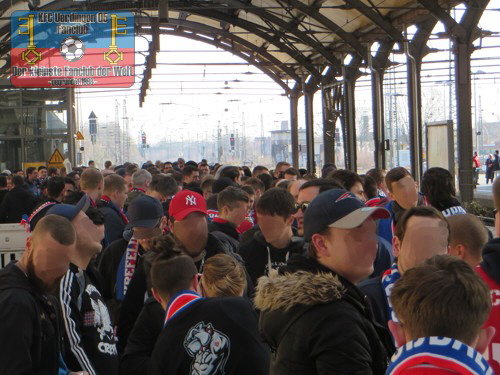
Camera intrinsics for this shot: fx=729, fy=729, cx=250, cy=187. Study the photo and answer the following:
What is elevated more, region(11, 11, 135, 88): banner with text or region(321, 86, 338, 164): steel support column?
region(11, 11, 135, 88): banner with text

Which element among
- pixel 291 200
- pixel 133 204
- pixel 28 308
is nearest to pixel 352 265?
pixel 28 308

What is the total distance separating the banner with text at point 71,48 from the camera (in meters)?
24.4

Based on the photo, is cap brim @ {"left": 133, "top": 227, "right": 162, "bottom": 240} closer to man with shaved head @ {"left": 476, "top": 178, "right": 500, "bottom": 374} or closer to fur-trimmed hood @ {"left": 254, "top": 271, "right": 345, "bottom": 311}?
man with shaved head @ {"left": 476, "top": 178, "right": 500, "bottom": 374}

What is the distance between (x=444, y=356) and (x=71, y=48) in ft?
89.5

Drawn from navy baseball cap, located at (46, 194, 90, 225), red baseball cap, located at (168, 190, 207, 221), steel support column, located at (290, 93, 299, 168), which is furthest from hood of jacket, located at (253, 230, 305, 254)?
steel support column, located at (290, 93, 299, 168)

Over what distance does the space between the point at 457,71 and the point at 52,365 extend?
15.6 metres

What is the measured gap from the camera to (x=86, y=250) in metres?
4.14

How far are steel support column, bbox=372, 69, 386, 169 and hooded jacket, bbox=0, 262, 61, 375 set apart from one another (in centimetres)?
1986

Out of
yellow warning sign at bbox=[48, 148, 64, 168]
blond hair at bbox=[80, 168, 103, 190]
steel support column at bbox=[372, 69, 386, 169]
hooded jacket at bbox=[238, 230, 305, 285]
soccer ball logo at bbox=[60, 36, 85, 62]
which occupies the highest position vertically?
soccer ball logo at bbox=[60, 36, 85, 62]

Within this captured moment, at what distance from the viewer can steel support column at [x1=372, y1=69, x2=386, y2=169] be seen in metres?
22.9

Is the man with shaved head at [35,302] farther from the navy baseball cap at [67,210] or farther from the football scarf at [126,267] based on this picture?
the football scarf at [126,267]

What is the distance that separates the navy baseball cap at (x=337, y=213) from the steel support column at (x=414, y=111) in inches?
703

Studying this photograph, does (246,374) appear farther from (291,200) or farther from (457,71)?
(457,71)

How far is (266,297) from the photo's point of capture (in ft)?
8.19
